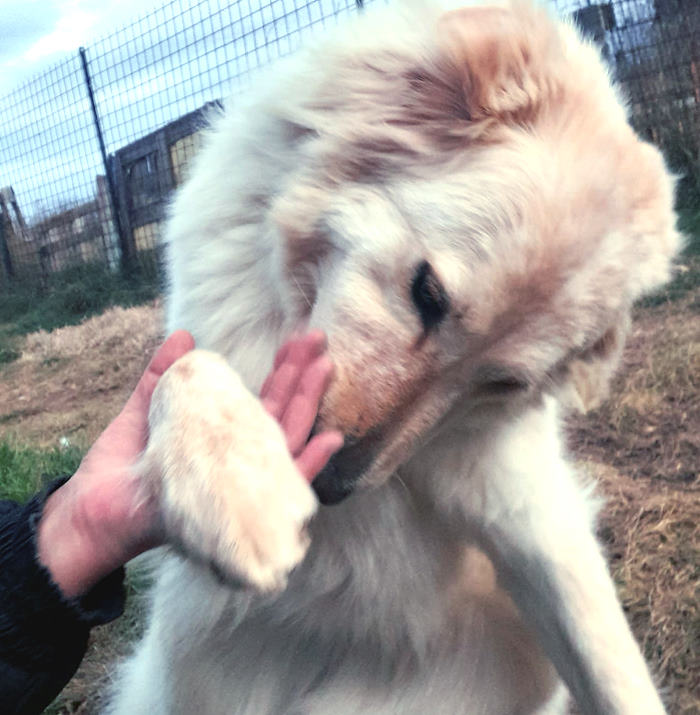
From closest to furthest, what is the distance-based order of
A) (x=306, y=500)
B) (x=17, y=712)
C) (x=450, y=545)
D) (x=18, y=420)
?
(x=306, y=500) → (x=17, y=712) → (x=450, y=545) → (x=18, y=420)

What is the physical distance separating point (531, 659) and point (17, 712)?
1115 millimetres

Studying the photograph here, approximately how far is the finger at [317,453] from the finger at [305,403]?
0.8 inches

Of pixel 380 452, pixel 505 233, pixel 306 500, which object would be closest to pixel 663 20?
pixel 505 233

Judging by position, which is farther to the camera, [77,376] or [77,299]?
[77,299]

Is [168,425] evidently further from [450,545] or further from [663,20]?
[663,20]

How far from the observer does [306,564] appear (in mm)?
1708

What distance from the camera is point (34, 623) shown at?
1238mm

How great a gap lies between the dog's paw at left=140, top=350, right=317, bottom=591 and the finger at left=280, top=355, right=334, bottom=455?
9 centimetres

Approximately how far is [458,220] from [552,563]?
743mm

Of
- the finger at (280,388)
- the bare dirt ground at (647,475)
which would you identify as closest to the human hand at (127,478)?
the finger at (280,388)

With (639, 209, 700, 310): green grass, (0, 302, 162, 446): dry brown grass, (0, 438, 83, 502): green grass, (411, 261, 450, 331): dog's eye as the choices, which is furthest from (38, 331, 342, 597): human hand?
(639, 209, 700, 310): green grass

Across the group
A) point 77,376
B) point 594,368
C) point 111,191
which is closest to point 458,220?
point 594,368

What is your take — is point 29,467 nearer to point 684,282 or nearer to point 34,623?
point 34,623

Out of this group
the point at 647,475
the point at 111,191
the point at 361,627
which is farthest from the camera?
the point at 111,191
